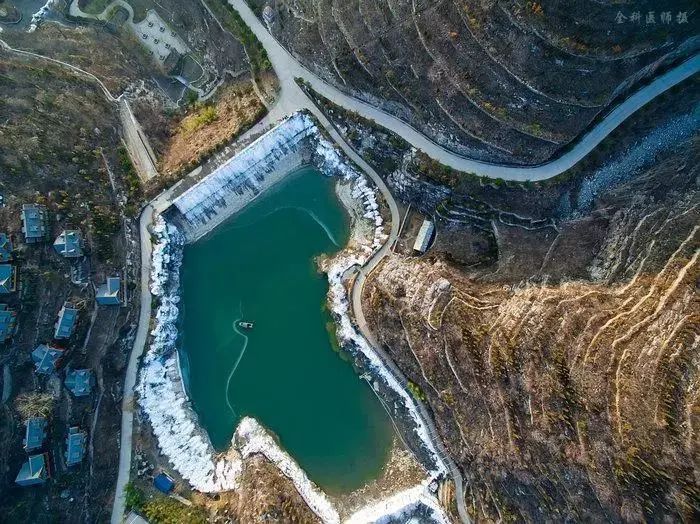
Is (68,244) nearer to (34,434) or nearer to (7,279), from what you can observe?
(7,279)

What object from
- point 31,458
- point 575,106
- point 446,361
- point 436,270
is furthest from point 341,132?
point 31,458

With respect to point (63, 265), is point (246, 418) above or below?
below

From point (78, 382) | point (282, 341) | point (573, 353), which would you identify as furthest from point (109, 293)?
point (573, 353)

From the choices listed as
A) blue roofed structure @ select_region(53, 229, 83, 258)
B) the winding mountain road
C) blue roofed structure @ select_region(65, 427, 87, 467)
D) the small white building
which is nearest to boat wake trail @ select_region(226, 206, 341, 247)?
the winding mountain road

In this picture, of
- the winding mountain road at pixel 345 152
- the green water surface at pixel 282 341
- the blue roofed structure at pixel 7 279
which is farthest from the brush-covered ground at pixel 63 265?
the green water surface at pixel 282 341

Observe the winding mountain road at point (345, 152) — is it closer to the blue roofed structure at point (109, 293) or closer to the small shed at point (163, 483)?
the blue roofed structure at point (109, 293)

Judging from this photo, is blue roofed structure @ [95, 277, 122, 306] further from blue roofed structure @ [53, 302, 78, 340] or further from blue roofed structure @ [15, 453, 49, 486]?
blue roofed structure @ [15, 453, 49, 486]

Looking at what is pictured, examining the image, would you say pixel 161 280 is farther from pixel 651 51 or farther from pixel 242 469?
pixel 651 51
